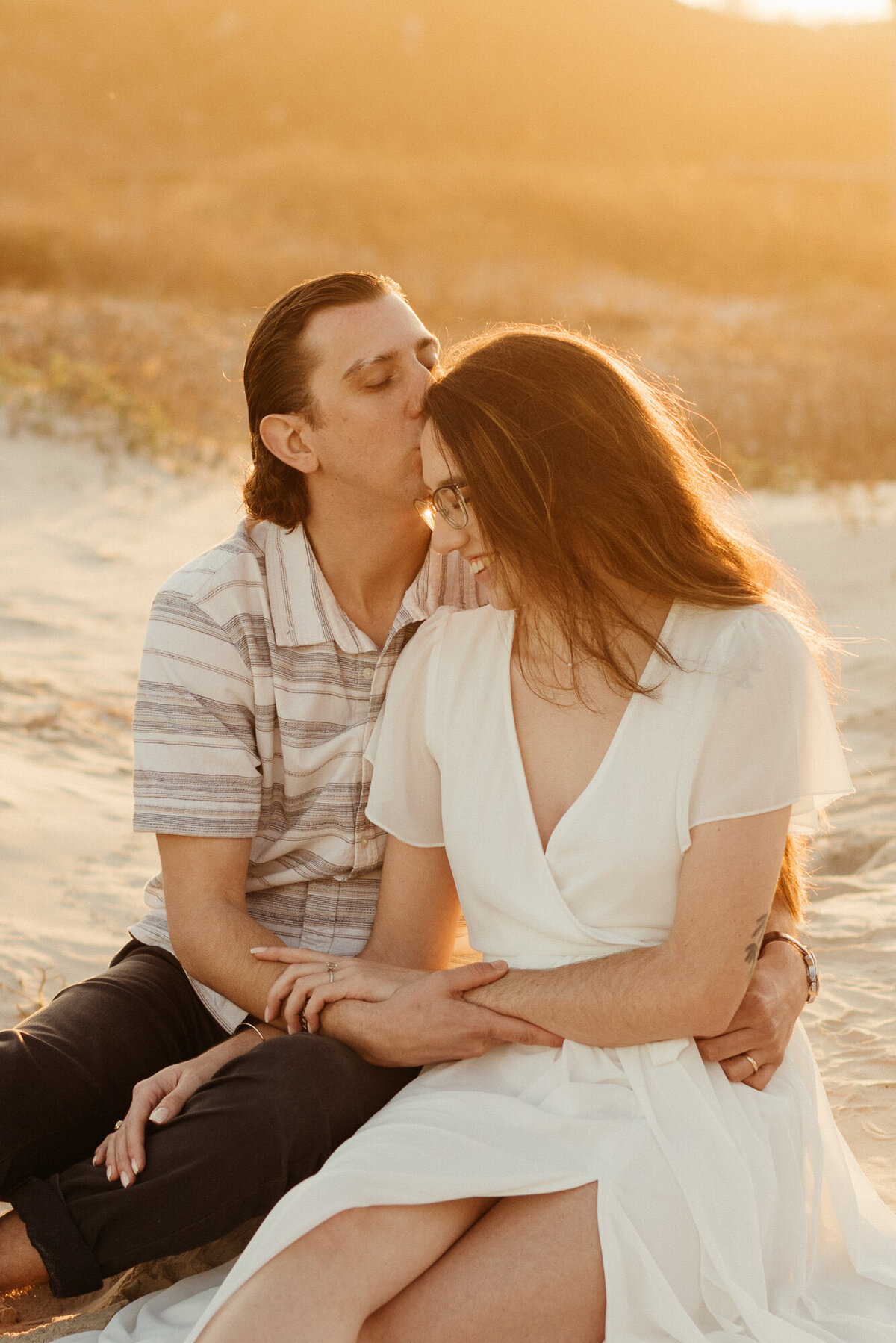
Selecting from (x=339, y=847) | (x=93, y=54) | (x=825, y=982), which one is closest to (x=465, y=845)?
(x=339, y=847)

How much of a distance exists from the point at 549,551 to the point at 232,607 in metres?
0.80

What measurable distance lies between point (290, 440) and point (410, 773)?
868mm

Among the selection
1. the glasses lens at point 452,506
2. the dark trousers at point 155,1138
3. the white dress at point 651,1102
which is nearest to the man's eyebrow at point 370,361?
the glasses lens at point 452,506

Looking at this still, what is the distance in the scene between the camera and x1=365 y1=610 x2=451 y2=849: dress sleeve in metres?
2.64

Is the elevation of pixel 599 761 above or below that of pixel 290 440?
below

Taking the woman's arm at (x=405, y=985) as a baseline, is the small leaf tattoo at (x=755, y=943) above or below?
above

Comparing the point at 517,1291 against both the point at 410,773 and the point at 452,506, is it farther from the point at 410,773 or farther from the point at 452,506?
the point at 452,506

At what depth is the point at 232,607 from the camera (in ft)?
9.27

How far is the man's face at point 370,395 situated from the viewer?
2930 millimetres

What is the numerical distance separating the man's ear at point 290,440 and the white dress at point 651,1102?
768 millimetres

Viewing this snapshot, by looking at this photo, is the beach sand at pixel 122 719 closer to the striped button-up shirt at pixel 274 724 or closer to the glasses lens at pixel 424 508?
the striped button-up shirt at pixel 274 724

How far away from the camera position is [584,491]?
2314mm

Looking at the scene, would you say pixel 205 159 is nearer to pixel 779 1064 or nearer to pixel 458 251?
pixel 458 251

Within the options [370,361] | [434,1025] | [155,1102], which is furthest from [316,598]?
[155,1102]
